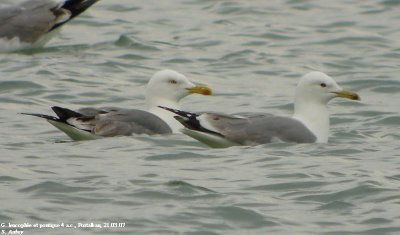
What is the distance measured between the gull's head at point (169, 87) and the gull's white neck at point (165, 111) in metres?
0.04

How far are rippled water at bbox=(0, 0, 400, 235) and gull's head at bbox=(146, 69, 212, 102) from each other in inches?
26.3

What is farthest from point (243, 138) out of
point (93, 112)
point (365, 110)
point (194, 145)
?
point (365, 110)

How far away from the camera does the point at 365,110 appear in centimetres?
1434

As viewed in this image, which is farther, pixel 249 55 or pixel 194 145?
pixel 249 55

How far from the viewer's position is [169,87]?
13.4 m

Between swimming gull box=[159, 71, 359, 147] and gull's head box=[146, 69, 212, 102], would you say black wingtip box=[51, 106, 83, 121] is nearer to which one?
swimming gull box=[159, 71, 359, 147]

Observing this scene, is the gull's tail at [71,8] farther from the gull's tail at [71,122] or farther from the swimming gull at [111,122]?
the gull's tail at [71,122]

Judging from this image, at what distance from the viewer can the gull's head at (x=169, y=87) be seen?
13352mm

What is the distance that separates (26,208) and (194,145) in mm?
2793

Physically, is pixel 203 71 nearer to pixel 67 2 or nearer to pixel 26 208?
pixel 67 2

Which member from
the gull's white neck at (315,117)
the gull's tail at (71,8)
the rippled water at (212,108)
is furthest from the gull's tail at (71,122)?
the gull's tail at (71,8)

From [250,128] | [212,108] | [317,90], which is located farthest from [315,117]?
[212,108]

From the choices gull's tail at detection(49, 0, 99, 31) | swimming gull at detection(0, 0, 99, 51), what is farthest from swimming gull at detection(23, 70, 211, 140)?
gull's tail at detection(49, 0, 99, 31)

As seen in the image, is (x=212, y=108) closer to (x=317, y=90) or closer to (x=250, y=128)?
(x=317, y=90)
